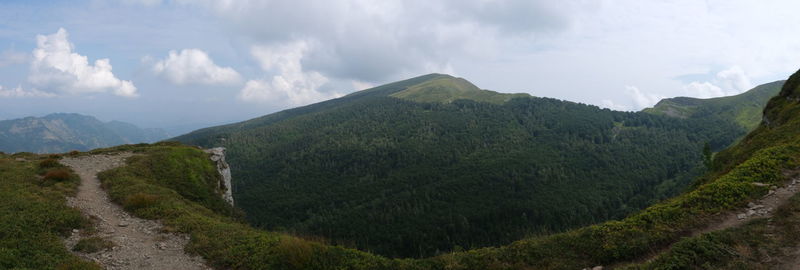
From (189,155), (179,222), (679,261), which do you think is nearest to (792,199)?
(679,261)

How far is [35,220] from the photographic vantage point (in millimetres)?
16312

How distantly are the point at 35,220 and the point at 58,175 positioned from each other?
10.0 meters

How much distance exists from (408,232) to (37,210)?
170031mm

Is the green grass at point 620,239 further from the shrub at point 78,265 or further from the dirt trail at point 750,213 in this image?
the shrub at point 78,265

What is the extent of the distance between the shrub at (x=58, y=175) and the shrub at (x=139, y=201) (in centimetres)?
683

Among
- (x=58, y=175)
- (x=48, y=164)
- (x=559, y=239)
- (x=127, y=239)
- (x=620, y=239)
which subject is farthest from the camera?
(x=48, y=164)

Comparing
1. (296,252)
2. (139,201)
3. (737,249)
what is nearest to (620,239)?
(737,249)

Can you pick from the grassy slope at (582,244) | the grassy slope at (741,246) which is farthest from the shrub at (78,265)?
the grassy slope at (741,246)

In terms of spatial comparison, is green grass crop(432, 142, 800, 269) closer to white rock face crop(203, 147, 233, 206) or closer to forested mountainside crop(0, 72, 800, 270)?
forested mountainside crop(0, 72, 800, 270)

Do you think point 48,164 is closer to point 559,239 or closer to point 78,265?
point 78,265

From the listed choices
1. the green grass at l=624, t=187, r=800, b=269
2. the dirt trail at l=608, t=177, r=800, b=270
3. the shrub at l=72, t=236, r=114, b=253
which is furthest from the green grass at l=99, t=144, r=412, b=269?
the dirt trail at l=608, t=177, r=800, b=270

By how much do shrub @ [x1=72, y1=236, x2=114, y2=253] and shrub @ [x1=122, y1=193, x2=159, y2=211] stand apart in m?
5.41

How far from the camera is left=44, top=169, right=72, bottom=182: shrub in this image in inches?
929

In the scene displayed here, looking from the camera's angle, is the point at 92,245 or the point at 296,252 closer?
the point at 296,252
